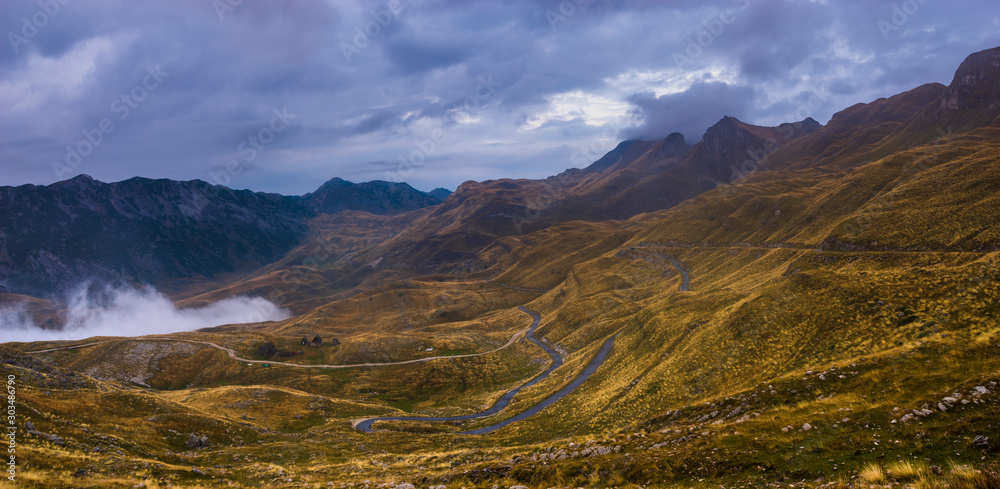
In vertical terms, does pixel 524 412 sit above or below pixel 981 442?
below

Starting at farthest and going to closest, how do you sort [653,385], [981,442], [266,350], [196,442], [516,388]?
[266,350] < [516,388] < [653,385] < [196,442] < [981,442]

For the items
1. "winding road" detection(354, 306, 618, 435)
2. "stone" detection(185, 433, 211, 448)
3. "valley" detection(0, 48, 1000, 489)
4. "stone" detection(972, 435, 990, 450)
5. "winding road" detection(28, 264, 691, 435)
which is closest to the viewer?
"stone" detection(972, 435, 990, 450)

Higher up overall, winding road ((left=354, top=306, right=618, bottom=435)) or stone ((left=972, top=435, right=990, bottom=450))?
stone ((left=972, top=435, right=990, bottom=450))

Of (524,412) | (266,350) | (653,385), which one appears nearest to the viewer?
(653,385)

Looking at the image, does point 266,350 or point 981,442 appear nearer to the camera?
point 981,442

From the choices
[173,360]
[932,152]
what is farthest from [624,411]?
[932,152]

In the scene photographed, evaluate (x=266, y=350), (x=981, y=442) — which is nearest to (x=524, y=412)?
(x=981, y=442)

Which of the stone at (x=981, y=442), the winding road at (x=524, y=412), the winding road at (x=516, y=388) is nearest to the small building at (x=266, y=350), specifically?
the winding road at (x=516, y=388)

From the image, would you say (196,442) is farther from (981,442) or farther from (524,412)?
(981,442)

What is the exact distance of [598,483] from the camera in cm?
2111

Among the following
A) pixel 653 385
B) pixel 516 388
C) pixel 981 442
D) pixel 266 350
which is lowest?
pixel 516 388

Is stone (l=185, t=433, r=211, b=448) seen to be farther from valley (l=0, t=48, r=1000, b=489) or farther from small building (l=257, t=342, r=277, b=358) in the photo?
small building (l=257, t=342, r=277, b=358)

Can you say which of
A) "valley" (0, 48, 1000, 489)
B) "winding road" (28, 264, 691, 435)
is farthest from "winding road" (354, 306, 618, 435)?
"valley" (0, 48, 1000, 489)

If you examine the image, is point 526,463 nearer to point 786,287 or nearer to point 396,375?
point 786,287
